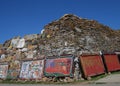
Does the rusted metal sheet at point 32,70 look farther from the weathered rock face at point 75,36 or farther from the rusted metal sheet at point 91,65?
the rusted metal sheet at point 91,65

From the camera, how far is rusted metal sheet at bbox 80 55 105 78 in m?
17.6

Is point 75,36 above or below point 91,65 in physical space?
above

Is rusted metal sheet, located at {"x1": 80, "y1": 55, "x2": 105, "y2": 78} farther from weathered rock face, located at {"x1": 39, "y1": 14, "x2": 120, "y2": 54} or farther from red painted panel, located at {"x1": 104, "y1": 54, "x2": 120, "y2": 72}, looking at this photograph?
weathered rock face, located at {"x1": 39, "y1": 14, "x2": 120, "y2": 54}

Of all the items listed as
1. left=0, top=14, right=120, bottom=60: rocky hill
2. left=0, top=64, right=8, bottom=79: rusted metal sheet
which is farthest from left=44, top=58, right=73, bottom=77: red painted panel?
left=0, top=64, right=8, bottom=79: rusted metal sheet

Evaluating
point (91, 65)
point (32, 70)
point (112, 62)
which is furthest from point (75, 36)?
point (32, 70)

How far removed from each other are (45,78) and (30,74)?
1.91 metres

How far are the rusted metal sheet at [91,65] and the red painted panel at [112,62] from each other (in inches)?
34.0

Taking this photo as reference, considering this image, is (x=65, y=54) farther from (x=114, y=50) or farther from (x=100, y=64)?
(x=114, y=50)

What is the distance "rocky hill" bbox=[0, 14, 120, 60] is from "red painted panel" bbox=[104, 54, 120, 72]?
77cm

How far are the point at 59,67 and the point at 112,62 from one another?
5.05 m

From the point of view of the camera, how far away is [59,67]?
1830 centimetres

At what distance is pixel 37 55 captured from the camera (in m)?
21.0

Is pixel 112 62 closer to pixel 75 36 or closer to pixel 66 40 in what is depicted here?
pixel 75 36

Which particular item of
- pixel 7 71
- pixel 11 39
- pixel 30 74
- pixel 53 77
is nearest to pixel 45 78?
pixel 53 77
